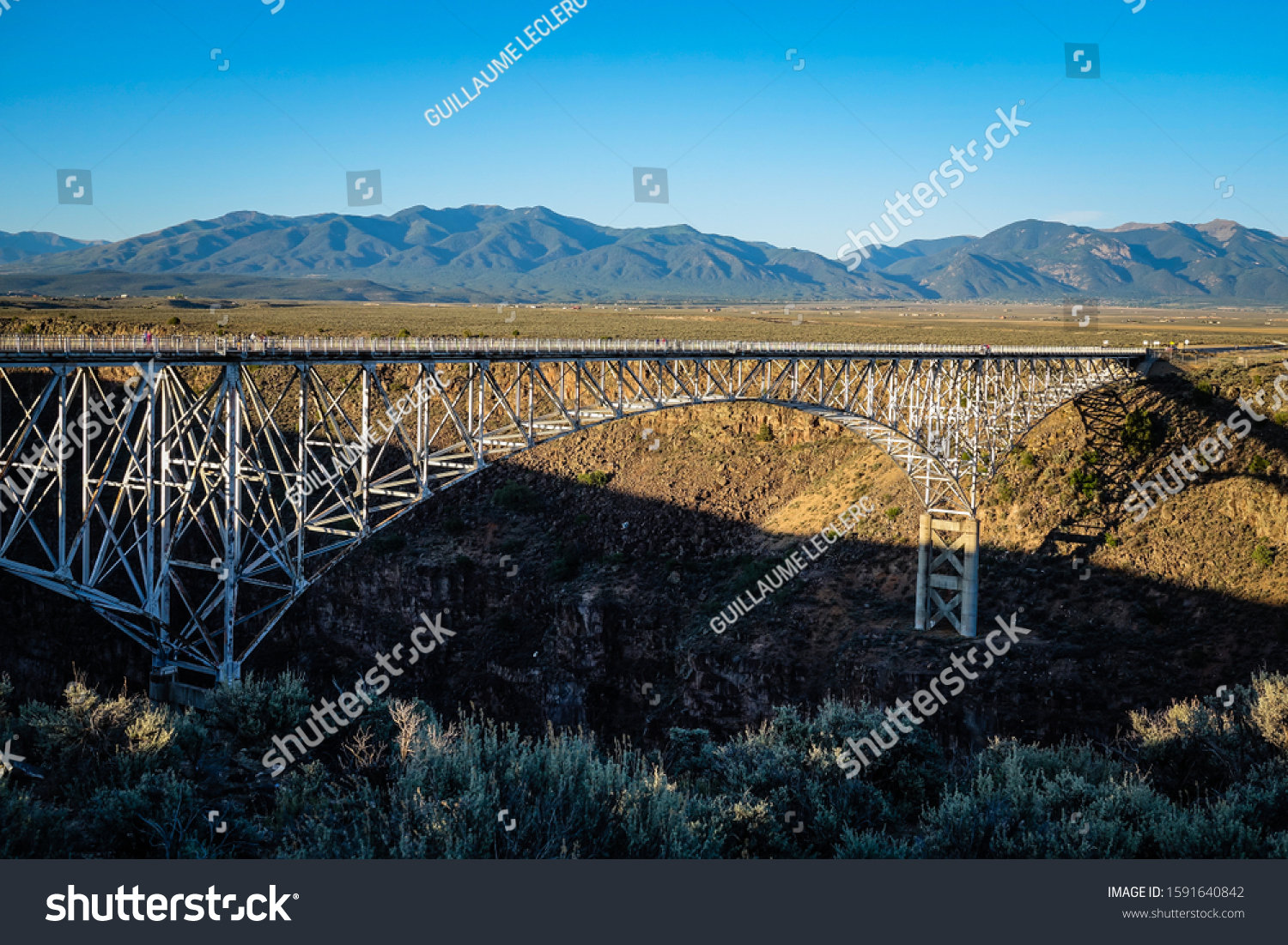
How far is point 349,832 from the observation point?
1378cm

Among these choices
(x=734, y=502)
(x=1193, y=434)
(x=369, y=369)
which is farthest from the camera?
(x=734, y=502)

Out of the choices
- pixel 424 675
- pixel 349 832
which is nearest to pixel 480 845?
pixel 349 832

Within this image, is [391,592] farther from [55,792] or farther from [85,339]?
[55,792]

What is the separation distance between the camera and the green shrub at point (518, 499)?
5728 centimetres

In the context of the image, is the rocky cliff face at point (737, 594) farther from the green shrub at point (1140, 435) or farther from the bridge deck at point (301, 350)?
the bridge deck at point (301, 350)

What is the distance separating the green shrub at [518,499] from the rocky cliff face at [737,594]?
0.36 ft

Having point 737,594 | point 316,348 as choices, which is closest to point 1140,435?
point 737,594

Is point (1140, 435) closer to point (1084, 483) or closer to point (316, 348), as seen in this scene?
point (1084, 483)

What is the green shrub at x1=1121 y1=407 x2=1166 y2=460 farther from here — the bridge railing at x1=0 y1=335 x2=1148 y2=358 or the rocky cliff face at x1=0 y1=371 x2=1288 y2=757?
the bridge railing at x1=0 y1=335 x2=1148 y2=358

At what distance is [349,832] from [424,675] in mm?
37651

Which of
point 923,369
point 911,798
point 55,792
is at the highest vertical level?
point 923,369

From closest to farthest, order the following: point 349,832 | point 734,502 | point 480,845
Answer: point 480,845 → point 349,832 → point 734,502

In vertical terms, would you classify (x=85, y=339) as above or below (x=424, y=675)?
above

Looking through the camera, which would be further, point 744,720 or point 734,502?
point 734,502
